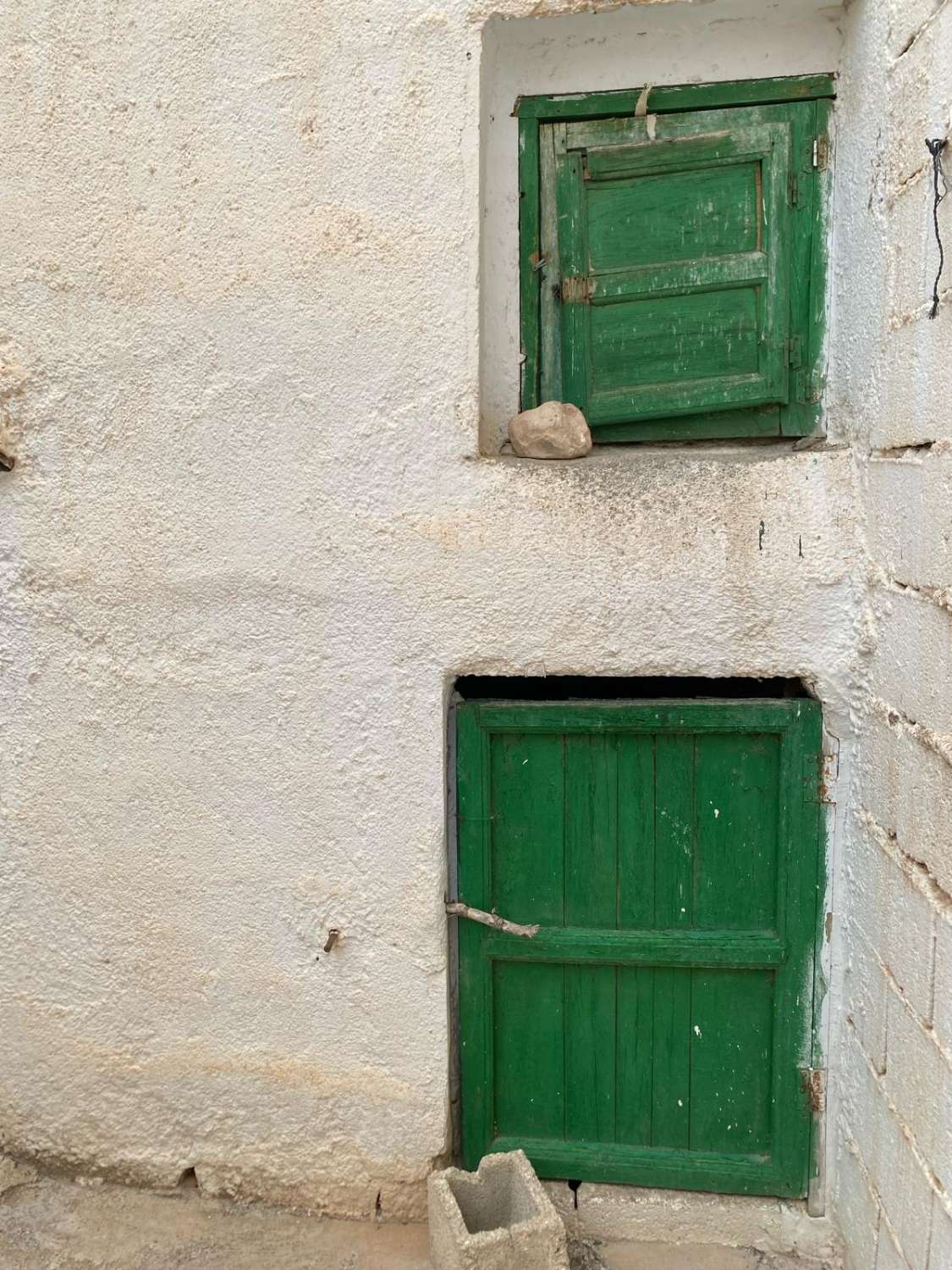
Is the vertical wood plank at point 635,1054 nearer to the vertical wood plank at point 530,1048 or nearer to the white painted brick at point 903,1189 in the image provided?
the vertical wood plank at point 530,1048

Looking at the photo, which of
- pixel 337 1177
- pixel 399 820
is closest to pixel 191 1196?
pixel 337 1177

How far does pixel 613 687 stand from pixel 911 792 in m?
0.96

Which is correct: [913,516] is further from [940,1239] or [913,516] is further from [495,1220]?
[495,1220]

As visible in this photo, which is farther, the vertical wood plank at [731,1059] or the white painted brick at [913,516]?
the vertical wood plank at [731,1059]

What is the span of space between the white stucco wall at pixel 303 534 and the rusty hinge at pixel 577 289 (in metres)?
0.18

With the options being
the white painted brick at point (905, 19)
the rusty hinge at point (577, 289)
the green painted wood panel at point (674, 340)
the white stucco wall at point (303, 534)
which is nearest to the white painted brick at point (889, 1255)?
the white stucco wall at point (303, 534)

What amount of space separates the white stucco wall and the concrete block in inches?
6.2

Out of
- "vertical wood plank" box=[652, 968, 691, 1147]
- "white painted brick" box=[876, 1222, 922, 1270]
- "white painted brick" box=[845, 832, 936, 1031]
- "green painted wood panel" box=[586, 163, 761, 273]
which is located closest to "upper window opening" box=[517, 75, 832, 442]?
"green painted wood panel" box=[586, 163, 761, 273]

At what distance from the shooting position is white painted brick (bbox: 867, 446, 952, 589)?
2.13 m

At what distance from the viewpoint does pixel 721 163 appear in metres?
2.72

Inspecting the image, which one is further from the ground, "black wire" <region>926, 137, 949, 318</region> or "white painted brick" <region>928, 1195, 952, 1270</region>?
"black wire" <region>926, 137, 949, 318</region>

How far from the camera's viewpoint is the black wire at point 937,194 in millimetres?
2137

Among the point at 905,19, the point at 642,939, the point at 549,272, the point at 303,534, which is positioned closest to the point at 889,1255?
the point at 642,939

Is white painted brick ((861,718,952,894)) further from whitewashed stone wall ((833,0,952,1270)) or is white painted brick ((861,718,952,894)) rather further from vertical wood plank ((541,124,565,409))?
vertical wood plank ((541,124,565,409))
